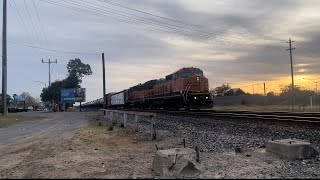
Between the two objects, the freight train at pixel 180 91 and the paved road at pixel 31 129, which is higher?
the freight train at pixel 180 91

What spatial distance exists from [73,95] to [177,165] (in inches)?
3718

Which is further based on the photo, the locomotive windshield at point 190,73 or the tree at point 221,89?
the tree at point 221,89

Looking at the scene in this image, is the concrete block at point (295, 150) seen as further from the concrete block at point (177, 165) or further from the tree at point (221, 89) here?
the tree at point (221, 89)

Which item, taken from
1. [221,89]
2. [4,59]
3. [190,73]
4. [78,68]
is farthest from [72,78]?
[190,73]

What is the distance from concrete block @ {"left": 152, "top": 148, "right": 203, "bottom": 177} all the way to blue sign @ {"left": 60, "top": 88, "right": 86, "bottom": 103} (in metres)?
93.7

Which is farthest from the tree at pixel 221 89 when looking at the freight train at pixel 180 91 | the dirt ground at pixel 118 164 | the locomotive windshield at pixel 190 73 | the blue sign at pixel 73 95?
the dirt ground at pixel 118 164

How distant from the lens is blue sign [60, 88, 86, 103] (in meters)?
101

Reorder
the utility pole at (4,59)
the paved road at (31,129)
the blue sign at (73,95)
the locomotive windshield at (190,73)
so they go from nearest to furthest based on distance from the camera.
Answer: the paved road at (31,129) < the locomotive windshield at (190,73) < the utility pole at (4,59) < the blue sign at (73,95)

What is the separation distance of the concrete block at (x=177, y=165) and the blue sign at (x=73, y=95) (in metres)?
93.7

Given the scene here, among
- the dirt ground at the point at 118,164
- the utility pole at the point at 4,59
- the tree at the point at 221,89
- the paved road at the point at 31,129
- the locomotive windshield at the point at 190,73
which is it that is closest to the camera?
the dirt ground at the point at 118,164

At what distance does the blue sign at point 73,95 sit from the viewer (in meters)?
101

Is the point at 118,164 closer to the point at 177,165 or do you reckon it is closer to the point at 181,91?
the point at 177,165

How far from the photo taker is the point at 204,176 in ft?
27.2

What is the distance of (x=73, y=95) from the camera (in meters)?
101
